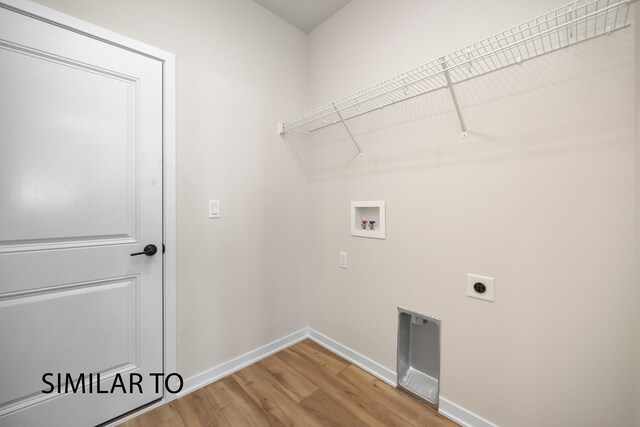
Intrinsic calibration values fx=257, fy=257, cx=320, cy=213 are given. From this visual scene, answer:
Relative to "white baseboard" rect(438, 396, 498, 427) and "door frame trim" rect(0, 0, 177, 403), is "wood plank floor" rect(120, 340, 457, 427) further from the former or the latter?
"door frame trim" rect(0, 0, 177, 403)

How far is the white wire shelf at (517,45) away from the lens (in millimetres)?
916

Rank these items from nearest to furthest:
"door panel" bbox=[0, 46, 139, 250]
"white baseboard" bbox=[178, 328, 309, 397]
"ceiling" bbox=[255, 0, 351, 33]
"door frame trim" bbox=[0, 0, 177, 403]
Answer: "door panel" bbox=[0, 46, 139, 250] < "door frame trim" bbox=[0, 0, 177, 403] < "white baseboard" bbox=[178, 328, 309, 397] < "ceiling" bbox=[255, 0, 351, 33]

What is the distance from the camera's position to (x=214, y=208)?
1.70 meters

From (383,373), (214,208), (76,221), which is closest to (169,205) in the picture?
(214,208)

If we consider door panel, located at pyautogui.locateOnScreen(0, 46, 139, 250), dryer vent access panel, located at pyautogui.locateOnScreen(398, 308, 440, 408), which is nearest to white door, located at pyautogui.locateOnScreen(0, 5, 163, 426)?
door panel, located at pyautogui.locateOnScreen(0, 46, 139, 250)

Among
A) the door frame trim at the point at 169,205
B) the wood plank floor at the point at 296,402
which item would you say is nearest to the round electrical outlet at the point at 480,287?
the wood plank floor at the point at 296,402

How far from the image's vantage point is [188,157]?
1.59 m

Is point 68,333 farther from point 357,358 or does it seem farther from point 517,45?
point 517,45

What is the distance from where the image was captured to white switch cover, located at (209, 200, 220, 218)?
169 centimetres

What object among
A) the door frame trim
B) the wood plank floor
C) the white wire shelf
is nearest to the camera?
the white wire shelf

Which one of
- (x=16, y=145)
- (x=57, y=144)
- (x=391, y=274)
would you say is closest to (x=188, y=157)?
(x=57, y=144)

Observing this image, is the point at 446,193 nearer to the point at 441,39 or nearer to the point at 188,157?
the point at 441,39

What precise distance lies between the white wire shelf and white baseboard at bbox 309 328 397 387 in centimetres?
157

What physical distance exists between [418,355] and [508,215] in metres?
1.04
